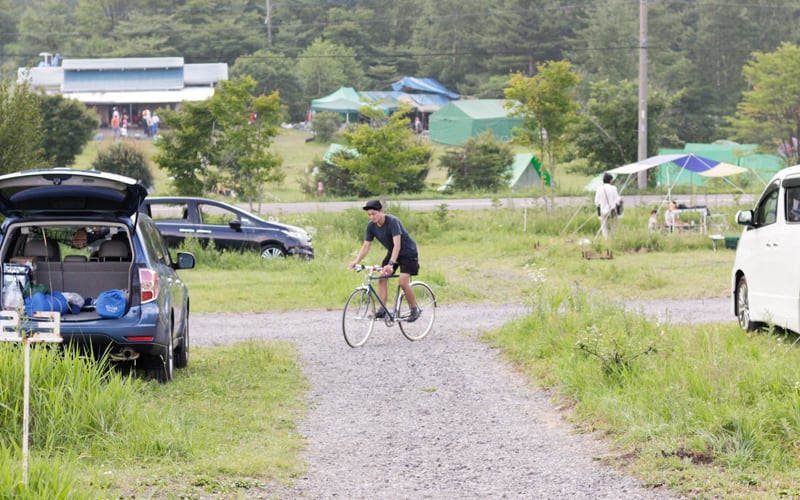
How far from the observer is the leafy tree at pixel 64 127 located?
157 feet

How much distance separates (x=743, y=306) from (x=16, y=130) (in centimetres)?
1269

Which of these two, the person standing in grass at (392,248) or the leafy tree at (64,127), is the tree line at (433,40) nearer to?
the leafy tree at (64,127)

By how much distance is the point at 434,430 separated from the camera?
27.9 feet

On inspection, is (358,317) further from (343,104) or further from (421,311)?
(343,104)

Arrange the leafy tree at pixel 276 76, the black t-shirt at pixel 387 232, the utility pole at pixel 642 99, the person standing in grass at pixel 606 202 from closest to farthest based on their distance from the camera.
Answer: the black t-shirt at pixel 387 232 < the person standing in grass at pixel 606 202 < the utility pole at pixel 642 99 < the leafy tree at pixel 276 76

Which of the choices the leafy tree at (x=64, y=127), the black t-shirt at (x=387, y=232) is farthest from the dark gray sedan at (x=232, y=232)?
the leafy tree at (x=64, y=127)

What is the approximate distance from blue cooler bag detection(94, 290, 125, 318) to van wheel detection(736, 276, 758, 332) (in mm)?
6670

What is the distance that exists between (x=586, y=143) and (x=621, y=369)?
34.0m

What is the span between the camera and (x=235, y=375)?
10.5 meters

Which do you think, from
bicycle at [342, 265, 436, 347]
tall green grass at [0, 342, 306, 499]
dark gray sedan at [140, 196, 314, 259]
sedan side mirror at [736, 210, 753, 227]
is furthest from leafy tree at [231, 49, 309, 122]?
tall green grass at [0, 342, 306, 499]

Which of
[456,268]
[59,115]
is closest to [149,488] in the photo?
[456,268]

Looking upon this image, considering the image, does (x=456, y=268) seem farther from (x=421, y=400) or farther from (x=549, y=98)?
(x=421, y=400)

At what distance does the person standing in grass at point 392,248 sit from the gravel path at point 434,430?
0.55m

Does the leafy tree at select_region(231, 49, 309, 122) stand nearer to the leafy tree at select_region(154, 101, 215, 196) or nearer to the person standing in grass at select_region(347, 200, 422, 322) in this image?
the leafy tree at select_region(154, 101, 215, 196)
